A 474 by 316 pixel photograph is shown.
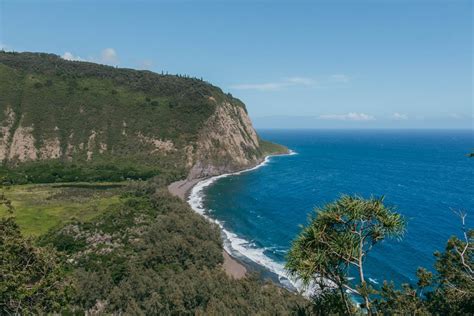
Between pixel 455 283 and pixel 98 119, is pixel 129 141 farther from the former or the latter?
pixel 455 283

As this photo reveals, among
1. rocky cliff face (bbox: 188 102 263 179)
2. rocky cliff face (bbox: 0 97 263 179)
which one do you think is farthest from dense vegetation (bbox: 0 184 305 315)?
rocky cliff face (bbox: 188 102 263 179)

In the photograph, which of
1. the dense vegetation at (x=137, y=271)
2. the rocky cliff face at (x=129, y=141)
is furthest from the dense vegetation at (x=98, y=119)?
the dense vegetation at (x=137, y=271)

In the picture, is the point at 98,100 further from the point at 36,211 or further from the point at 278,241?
the point at 278,241

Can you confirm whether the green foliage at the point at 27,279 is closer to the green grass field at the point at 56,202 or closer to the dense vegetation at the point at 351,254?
the dense vegetation at the point at 351,254

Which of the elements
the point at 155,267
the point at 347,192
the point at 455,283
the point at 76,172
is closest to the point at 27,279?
the point at 455,283

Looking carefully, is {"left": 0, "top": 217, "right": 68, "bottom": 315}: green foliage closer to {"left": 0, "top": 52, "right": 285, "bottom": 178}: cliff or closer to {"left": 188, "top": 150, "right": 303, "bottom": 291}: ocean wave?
{"left": 188, "top": 150, "right": 303, "bottom": 291}: ocean wave

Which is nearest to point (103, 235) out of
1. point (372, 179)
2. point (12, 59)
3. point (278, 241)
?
point (278, 241)

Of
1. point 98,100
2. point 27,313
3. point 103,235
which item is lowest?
point 103,235

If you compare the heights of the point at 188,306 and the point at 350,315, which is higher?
the point at 350,315
